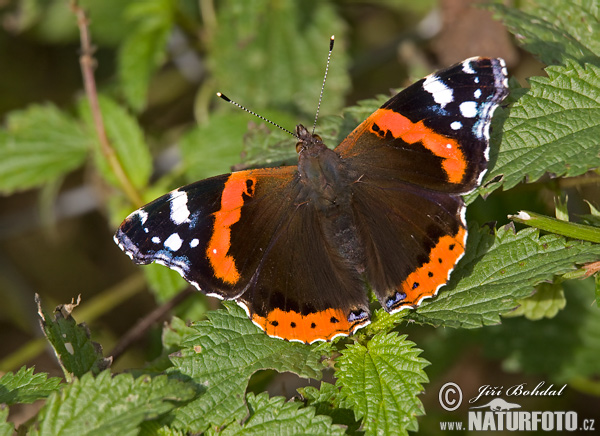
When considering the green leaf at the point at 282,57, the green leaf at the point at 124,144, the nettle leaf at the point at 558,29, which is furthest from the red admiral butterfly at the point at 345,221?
the green leaf at the point at 282,57

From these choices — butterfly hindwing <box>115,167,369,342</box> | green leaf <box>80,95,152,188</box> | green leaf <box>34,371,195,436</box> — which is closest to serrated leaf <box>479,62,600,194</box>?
butterfly hindwing <box>115,167,369,342</box>

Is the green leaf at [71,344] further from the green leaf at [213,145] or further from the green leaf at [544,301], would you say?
the green leaf at [544,301]

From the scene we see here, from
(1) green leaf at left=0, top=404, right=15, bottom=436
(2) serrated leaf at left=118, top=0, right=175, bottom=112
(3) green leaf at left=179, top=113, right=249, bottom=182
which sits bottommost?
(1) green leaf at left=0, top=404, right=15, bottom=436

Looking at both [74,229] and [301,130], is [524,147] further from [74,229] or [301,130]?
[74,229]

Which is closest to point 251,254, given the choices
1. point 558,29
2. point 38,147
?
point 558,29

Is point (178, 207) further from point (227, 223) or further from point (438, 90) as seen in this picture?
point (438, 90)

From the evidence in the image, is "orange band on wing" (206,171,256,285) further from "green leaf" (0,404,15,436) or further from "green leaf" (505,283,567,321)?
"green leaf" (505,283,567,321)

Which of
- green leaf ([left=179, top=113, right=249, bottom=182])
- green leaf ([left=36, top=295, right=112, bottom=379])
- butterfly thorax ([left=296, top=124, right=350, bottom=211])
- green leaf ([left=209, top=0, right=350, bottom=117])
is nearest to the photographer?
green leaf ([left=36, top=295, right=112, bottom=379])
